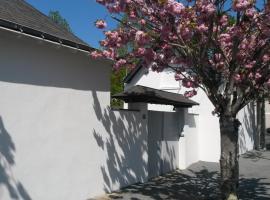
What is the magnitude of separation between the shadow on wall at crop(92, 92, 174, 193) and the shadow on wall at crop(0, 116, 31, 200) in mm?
2742

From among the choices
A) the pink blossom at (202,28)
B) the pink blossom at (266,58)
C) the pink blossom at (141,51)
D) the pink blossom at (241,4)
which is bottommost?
the pink blossom at (266,58)

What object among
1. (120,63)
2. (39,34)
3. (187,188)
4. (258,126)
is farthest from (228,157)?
(258,126)

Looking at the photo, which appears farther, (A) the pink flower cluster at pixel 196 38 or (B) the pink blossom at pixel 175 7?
(A) the pink flower cluster at pixel 196 38

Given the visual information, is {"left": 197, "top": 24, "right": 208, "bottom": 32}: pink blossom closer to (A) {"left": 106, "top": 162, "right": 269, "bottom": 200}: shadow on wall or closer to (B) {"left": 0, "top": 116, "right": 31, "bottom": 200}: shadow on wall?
(B) {"left": 0, "top": 116, "right": 31, "bottom": 200}: shadow on wall

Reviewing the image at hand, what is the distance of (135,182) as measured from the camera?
11.5 m

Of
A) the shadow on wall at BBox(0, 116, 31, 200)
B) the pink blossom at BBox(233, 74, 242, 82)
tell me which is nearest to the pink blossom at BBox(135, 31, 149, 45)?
the pink blossom at BBox(233, 74, 242, 82)

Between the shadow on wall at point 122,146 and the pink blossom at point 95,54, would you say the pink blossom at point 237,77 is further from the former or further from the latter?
the shadow on wall at point 122,146

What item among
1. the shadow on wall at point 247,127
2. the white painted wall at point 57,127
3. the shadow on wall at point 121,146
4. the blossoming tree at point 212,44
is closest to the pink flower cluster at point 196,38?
the blossoming tree at point 212,44

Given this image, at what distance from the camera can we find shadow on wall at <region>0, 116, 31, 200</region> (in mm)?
7145

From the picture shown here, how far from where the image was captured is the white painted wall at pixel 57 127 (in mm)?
7367

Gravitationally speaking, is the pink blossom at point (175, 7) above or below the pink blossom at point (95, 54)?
above

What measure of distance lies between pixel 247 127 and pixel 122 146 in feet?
46.8

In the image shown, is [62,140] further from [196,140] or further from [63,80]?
[196,140]

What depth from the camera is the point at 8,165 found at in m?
7.26
